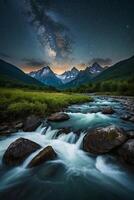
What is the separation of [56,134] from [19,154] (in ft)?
15.4

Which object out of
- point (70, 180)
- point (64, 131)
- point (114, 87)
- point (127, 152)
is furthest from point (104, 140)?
point (114, 87)

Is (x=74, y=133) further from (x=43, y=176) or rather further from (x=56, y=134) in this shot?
(x=43, y=176)

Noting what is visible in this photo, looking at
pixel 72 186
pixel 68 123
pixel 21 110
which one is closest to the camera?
pixel 72 186

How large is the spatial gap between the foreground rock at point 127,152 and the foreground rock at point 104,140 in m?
0.46

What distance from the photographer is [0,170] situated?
823 cm

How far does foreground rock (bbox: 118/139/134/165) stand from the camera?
25.8ft

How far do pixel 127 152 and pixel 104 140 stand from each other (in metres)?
1.49

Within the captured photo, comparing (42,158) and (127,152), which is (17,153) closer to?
(42,158)

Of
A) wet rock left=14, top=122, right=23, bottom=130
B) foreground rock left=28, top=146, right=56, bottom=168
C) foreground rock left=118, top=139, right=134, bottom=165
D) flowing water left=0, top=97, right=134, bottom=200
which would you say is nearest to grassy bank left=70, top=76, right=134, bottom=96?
wet rock left=14, top=122, right=23, bottom=130

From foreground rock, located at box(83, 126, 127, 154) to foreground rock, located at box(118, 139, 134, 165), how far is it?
46cm

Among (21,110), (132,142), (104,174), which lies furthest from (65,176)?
(21,110)

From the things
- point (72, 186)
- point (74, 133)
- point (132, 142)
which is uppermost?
point (132, 142)

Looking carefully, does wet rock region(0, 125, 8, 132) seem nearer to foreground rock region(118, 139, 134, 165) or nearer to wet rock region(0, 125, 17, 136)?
wet rock region(0, 125, 17, 136)

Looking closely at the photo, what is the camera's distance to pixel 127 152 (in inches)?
319
